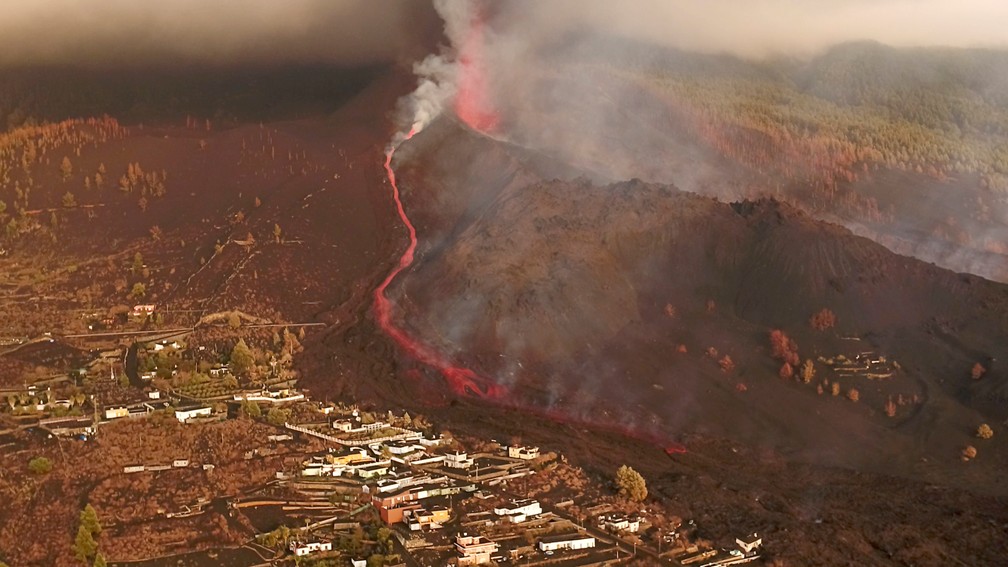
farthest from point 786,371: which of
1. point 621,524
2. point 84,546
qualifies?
point 84,546

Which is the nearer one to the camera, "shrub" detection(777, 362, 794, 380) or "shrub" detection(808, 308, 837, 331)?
"shrub" detection(777, 362, 794, 380)

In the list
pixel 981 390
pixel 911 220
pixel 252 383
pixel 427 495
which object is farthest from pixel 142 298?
pixel 911 220

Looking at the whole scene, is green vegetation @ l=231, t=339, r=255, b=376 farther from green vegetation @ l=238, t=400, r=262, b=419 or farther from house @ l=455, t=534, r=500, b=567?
house @ l=455, t=534, r=500, b=567

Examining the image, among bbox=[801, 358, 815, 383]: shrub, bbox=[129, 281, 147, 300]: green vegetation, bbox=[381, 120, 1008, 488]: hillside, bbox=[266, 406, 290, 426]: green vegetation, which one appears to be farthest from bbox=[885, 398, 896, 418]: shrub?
bbox=[129, 281, 147, 300]: green vegetation

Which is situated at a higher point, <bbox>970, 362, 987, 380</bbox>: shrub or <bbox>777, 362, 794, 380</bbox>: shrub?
<bbox>970, 362, 987, 380</bbox>: shrub

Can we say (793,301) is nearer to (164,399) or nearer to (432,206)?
(432,206)

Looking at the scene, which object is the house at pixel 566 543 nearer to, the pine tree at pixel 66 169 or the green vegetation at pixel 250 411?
the green vegetation at pixel 250 411
